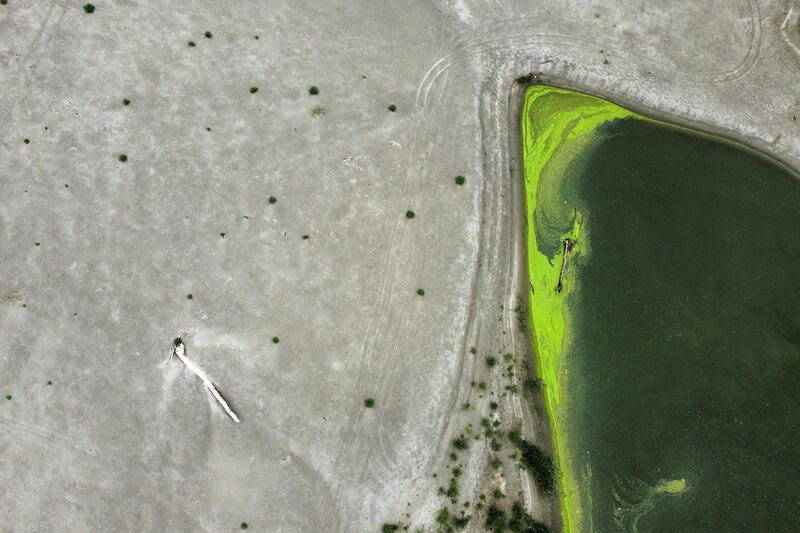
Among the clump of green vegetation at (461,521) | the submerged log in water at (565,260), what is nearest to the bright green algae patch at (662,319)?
the submerged log in water at (565,260)

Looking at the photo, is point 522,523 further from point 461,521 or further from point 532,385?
point 532,385

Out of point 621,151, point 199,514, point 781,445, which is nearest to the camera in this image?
point 199,514

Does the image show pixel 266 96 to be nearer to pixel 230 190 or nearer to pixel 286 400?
pixel 230 190

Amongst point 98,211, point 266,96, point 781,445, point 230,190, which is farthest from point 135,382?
point 781,445

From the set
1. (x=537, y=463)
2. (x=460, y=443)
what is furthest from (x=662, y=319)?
(x=460, y=443)

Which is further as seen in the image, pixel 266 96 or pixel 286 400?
pixel 266 96

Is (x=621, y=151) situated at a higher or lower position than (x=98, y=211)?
higher
